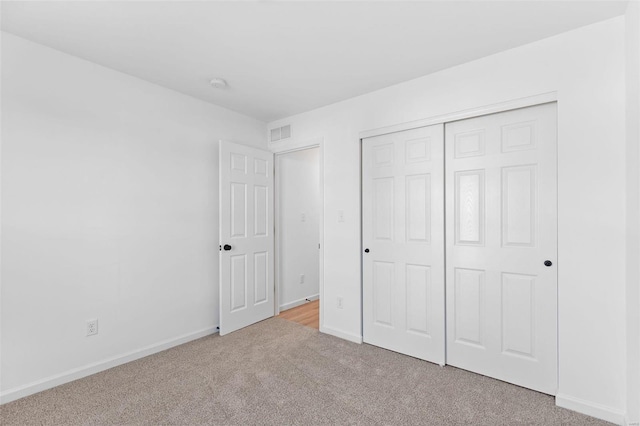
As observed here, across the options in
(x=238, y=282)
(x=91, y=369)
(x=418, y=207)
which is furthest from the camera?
(x=238, y=282)

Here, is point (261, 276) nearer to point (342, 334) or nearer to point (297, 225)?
point (297, 225)

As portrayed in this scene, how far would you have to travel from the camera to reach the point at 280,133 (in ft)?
12.6

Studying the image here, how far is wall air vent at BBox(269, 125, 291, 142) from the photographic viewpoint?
12.3 ft

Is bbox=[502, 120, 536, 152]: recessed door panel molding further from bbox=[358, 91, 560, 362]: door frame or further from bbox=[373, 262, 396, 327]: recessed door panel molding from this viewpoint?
bbox=[373, 262, 396, 327]: recessed door panel molding

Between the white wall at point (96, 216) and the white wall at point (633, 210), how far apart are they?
10.7ft

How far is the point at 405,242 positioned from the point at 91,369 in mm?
2732

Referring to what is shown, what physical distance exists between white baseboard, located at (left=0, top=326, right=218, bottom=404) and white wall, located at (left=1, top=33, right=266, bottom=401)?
11 mm

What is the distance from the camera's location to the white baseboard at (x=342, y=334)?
3.08 metres

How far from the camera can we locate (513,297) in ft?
7.54

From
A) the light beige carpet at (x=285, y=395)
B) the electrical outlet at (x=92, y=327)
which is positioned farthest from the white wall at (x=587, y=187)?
the electrical outlet at (x=92, y=327)

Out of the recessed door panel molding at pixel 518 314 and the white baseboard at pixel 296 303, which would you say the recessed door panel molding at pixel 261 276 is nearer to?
the white baseboard at pixel 296 303

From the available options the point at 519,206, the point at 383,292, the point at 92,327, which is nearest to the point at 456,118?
the point at 519,206

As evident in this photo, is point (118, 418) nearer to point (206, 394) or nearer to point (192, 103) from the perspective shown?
point (206, 394)

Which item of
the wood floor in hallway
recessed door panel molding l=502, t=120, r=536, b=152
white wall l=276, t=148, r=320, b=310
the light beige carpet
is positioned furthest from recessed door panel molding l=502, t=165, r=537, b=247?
white wall l=276, t=148, r=320, b=310
